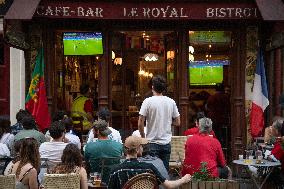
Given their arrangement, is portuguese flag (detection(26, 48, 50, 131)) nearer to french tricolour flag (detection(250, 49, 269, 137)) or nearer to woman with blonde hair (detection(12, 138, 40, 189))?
french tricolour flag (detection(250, 49, 269, 137))

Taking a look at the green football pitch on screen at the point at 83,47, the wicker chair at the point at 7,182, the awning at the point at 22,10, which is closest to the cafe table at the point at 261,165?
the wicker chair at the point at 7,182

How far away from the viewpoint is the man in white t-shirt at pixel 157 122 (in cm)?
942

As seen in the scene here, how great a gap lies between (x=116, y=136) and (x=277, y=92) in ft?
15.7

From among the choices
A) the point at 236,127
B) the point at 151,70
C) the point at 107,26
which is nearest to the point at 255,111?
the point at 236,127

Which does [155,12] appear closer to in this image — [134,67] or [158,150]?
[134,67]

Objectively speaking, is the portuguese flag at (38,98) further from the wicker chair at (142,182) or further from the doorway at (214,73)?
the wicker chair at (142,182)

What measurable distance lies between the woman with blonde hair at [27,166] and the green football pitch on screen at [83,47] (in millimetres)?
5625

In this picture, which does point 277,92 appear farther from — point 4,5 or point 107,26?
point 4,5

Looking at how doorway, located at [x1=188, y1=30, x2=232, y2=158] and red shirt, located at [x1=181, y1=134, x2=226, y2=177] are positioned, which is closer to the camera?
red shirt, located at [x1=181, y1=134, x2=226, y2=177]

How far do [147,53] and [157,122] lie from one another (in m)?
5.18

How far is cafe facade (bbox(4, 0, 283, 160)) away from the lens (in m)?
12.7

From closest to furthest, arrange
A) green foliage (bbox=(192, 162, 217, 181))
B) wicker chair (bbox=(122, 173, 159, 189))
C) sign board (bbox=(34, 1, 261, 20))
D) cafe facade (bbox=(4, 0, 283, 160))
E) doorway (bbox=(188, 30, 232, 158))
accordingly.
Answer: wicker chair (bbox=(122, 173, 159, 189)), green foliage (bbox=(192, 162, 217, 181)), sign board (bbox=(34, 1, 261, 20)), cafe facade (bbox=(4, 0, 283, 160)), doorway (bbox=(188, 30, 232, 158))

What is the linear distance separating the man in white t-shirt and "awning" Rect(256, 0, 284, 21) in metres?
3.62

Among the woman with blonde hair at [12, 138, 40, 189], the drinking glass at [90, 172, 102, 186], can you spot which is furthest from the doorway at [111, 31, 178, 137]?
the woman with blonde hair at [12, 138, 40, 189]
